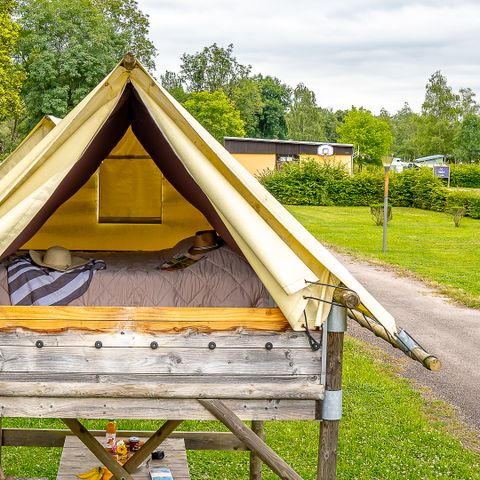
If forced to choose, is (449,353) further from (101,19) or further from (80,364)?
(101,19)

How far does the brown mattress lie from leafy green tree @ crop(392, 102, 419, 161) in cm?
7461

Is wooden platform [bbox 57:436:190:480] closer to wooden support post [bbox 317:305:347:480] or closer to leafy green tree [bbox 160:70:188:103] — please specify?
wooden support post [bbox 317:305:347:480]

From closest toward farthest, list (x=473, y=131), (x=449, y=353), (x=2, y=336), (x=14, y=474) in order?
(x=2, y=336), (x=14, y=474), (x=449, y=353), (x=473, y=131)

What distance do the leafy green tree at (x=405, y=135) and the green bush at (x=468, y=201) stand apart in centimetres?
4447

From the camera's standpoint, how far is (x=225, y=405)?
4.23 metres

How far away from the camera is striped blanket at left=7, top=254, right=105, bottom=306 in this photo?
4.89 meters

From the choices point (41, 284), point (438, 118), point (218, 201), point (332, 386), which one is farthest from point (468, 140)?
point (332, 386)

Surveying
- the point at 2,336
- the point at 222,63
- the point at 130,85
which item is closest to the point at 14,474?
the point at 2,336

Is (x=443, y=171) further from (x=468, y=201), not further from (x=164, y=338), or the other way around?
(x=164, y=338)

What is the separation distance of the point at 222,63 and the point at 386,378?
199 feet

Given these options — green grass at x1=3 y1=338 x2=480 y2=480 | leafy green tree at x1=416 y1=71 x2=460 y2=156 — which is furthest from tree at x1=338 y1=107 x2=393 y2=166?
green grass at x1=3 y1=338 x2=480 y2=480

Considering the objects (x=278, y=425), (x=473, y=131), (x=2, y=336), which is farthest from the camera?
(x=473, y=131)

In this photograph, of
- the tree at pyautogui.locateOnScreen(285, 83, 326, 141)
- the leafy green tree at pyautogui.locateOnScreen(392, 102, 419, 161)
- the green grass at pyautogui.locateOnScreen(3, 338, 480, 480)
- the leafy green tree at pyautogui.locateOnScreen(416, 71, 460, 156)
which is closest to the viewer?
the green grass at pyautogui.locateOnScreen(3, 338, 480, 480)

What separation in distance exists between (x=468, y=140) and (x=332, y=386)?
223 feet
